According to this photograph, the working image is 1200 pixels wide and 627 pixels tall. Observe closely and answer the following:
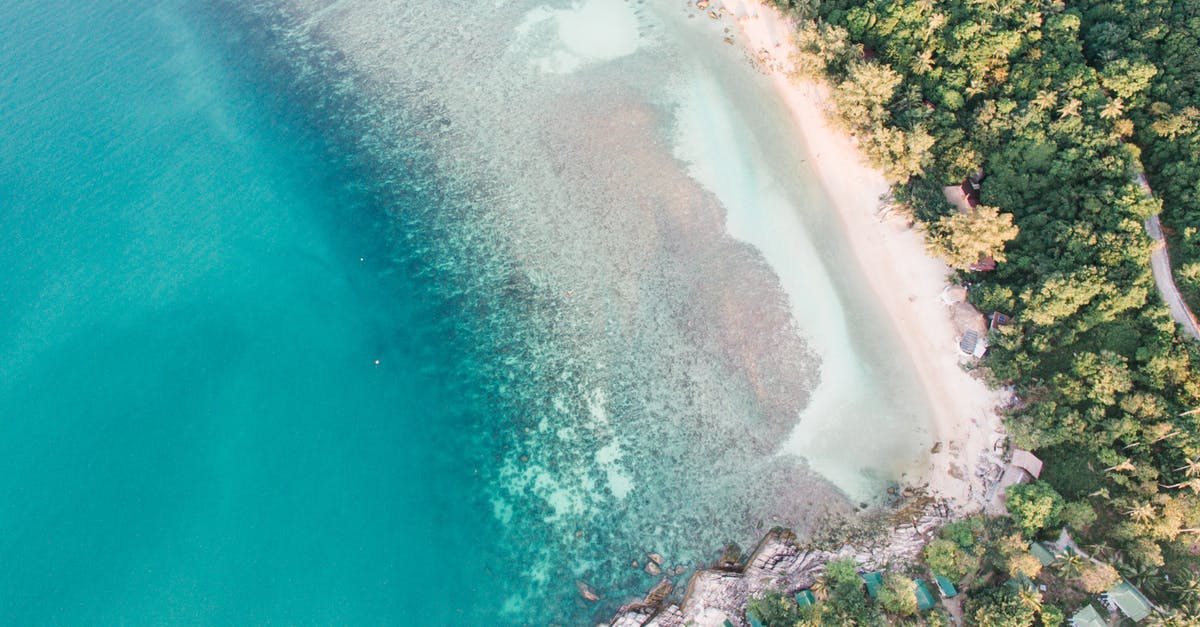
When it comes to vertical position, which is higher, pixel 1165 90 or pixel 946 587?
pixel 1165 90

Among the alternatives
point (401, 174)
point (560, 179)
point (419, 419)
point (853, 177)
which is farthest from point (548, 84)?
point (419, 419)

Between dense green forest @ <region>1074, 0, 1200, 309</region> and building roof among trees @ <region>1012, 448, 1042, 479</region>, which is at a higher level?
dense green forest @ <region>1074, 0, 1200, 309</region>

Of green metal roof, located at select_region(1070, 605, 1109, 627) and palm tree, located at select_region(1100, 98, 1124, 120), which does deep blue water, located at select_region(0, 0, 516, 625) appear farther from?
palm tree, located at select_region(1100, 98, 1124, 120)

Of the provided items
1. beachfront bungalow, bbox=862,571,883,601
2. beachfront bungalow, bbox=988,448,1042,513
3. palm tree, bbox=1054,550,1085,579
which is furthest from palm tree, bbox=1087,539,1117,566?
beachfront bungalow, bbox=862,571,883,601

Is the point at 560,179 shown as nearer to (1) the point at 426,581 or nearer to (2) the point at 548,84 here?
(2) the point at 548,84

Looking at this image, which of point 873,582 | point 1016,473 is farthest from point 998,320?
point 873,582

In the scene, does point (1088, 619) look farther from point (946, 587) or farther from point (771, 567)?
point (771, 567)
